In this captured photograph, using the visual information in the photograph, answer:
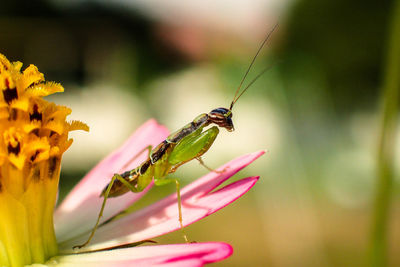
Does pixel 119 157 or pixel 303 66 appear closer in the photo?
pixel 119 157

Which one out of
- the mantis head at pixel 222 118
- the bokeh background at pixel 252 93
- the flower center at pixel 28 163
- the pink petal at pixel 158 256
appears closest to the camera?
the pink petal at pixel 158 256

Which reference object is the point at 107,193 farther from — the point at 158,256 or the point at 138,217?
the point at 158,256

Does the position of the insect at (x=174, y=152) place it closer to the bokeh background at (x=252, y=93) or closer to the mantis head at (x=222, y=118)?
the mantis head at (x=222, y=118)

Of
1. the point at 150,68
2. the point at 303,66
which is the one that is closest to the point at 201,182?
the point at 303,66

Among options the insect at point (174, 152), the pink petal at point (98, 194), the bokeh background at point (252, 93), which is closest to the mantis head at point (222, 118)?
the insect at point (174, 152)

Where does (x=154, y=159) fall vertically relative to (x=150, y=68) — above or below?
below

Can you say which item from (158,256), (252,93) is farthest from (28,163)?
(252,93)

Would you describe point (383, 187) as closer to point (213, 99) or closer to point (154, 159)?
point (154, 159)
